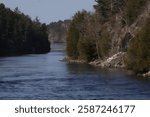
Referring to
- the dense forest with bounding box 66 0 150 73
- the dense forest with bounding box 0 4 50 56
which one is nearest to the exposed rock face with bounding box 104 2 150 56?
the dense forest with bounding box 66 0 150 73

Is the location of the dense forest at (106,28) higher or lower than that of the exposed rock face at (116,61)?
higher

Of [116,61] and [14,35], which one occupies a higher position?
[14,35]

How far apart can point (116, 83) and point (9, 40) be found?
426 feet

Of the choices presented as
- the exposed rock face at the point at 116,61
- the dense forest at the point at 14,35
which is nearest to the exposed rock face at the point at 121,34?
the exposed rock face at the point at 116,61

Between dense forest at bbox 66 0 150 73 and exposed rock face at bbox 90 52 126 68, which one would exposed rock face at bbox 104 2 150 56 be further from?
exposed rock face at bbox 90 52 126 68

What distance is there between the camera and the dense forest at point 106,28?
305 ft

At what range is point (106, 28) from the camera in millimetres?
105000

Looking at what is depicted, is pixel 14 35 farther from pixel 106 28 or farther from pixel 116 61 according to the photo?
pixel 116 61

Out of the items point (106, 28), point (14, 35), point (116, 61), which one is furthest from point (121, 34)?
point (14, 35)

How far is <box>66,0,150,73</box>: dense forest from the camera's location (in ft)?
305

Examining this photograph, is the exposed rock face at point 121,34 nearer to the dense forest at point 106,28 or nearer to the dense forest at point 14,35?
the dense forest at point 106,28

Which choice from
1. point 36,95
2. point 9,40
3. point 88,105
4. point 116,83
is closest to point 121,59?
point 116,83

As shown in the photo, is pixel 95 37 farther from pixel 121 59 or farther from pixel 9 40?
pixel 9 40

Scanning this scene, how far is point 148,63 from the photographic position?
64.8m
